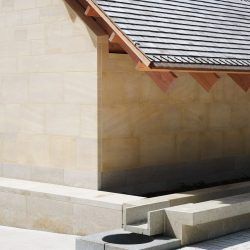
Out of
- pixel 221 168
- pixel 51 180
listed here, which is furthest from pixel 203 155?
pixel 51 180

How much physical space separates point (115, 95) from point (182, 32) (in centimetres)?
176

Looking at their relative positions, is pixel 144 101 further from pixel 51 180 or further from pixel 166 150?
pixel 51 180

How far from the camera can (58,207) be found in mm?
11352

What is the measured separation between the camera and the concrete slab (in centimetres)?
900

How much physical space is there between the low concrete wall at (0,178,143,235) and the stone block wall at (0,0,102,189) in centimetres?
48

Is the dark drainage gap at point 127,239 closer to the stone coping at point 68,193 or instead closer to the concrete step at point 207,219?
the concrete step at point 207,219

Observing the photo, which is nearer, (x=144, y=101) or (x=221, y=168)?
(x=144, y=101)

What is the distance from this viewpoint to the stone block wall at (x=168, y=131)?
11.8m

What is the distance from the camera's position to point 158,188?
1248 cm

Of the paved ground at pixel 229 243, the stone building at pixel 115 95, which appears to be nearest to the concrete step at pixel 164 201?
the paved ground at pixel 229 243

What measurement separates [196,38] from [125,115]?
6.63 feet

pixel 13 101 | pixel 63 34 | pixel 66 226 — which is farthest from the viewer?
pixel 13 101

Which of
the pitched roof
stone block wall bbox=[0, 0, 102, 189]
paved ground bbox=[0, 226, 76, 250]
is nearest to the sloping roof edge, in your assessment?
A: the pitched roof

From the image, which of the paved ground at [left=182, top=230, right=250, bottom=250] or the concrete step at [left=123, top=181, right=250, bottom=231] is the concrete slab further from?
Result: the paved ground at [left=182, top=230, right=250, bottom=250]
